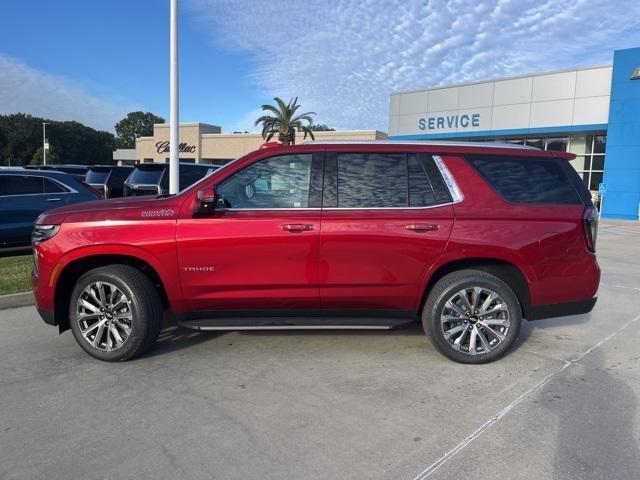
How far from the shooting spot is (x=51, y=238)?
426 centimetres

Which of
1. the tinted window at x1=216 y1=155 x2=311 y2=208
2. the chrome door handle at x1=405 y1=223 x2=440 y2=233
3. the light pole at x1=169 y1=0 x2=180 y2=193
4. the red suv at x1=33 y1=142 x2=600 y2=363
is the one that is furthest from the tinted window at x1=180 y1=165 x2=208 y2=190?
the chrome door handle at x1=405 y1=223 x2=440 y2=233

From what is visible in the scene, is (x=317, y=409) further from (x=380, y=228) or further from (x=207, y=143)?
(x=207, y=143)

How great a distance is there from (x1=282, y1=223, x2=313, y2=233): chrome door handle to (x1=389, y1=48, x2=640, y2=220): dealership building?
2167 centimetres

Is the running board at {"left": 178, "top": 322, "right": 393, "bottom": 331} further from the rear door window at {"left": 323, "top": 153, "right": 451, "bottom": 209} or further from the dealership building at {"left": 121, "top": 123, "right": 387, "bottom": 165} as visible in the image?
the dealership building at {"left": 121, "top": 123, "right": 387, "bottom": 165}

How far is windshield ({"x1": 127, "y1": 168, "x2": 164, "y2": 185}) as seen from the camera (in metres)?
11.5

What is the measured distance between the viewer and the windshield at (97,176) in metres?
13.7

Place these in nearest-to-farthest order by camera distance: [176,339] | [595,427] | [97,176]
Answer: [595,427] < [176,339] < [97,176]

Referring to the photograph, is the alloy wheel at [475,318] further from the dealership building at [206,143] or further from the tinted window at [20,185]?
the dealership building at [206,143]

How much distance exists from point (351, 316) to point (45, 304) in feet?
8.68

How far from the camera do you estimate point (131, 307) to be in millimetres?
4199

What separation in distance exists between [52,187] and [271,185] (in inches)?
281

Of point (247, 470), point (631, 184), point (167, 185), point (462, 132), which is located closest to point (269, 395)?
point (247, 470)

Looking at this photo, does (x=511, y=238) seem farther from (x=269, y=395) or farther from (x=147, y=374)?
(x=147, y=374)

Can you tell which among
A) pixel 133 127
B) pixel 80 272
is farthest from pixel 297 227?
pixel 133 127
